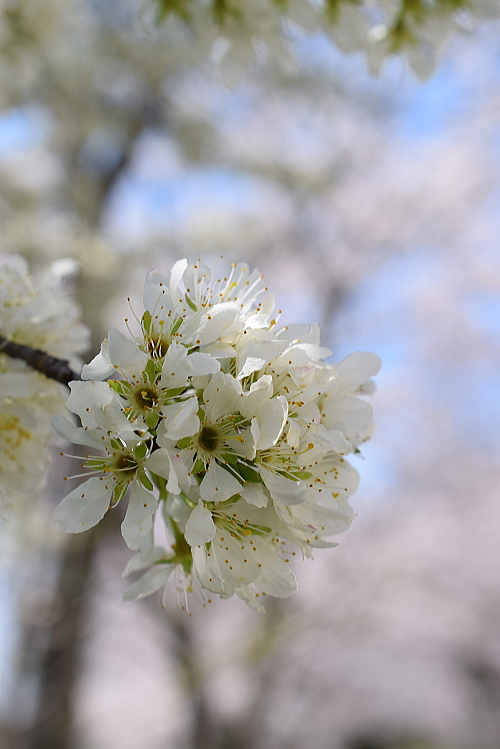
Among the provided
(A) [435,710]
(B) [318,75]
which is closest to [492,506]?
(A) [435,710]

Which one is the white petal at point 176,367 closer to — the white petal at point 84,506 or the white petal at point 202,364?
the white petal at point 202,364

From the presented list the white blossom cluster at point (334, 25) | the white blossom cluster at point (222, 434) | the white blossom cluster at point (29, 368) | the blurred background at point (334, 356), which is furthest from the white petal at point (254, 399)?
the blurred background at point (334, 356)

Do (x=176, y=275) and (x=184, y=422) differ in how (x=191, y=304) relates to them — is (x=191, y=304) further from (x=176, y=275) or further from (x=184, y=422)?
(x=184, y=422)

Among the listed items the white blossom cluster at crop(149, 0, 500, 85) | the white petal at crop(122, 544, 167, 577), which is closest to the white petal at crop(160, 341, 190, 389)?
the white petal at crop(122, 544, 167, 577)

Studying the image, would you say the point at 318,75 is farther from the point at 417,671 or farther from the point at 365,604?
the point at 417,671

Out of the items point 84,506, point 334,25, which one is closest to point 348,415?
point 84,506
